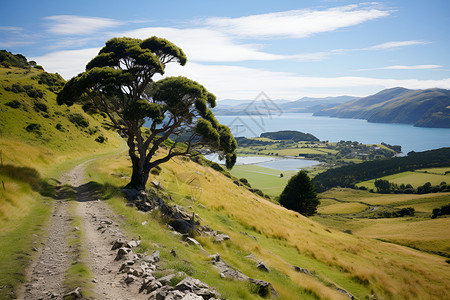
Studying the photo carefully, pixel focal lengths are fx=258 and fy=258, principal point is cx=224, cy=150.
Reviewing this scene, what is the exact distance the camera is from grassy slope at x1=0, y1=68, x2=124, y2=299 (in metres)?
10.1

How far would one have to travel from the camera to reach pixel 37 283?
8.62 metres

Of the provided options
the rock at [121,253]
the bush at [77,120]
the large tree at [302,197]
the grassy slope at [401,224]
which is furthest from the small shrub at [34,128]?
the grassy slope at [401,224]

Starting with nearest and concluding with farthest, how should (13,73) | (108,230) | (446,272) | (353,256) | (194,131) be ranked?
(108,230)
(194,131)
(353,256)
(446,272)
(13,73)

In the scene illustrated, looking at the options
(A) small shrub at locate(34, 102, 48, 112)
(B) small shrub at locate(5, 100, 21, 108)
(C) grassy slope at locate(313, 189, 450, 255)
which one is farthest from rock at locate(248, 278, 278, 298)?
(C) grassy slope at locate(313, 189, 450, 255)

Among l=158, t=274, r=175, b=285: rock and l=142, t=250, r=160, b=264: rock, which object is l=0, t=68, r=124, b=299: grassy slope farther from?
l=158, t=274, r=175, b=285: rock

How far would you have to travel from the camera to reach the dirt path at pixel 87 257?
840cm

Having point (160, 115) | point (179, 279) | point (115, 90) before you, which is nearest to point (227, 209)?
point (160, 115)

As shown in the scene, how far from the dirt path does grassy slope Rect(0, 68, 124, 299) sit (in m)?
0.50

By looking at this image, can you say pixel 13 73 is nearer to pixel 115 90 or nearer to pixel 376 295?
pixel 115 90

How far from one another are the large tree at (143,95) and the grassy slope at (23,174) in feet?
24.1

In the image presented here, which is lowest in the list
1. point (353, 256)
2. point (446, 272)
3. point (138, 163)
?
point (446, 272)

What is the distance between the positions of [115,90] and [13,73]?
86.9 meters

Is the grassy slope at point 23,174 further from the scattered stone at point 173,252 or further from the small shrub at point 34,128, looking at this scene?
the scattered stone at point 173,252

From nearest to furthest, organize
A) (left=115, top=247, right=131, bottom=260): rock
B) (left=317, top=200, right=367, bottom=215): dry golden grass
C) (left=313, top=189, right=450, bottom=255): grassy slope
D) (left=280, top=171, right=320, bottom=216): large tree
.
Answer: (left=115, top=247, right=131, bottom=260): rock → (left=313, top=189, right=450, bottom=255): grassy slope → (left=280, top=171, right=320, bottom=216): large tree → (left=317, top=200, right=367, bottom=215): dry golden grass
